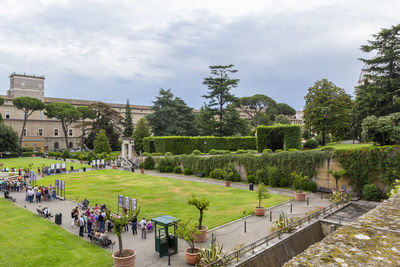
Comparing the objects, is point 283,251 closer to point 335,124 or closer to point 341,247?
point 341,247

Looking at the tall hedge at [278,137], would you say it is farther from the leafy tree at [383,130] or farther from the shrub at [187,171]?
the leafy tree at [383,130]

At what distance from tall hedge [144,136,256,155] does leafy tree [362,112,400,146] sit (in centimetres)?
2748

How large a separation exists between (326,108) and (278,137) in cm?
909

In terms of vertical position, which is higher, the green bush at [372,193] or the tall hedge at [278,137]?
the tall hedge at [278,137]

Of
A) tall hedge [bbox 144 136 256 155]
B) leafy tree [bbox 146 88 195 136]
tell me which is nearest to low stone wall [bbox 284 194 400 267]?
tall hedge [bbox 144 136 256 155]

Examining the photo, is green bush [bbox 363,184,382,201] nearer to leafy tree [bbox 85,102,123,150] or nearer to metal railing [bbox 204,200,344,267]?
metal railing [bbox 204,200,344,267]

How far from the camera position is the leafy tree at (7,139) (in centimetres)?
5904

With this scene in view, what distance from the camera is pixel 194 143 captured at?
49625 mm

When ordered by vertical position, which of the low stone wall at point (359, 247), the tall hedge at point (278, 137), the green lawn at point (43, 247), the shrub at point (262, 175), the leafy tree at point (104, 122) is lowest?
the green lawn at point (43, 247)

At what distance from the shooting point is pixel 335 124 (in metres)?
41.3

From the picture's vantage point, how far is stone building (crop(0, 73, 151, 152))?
253ft

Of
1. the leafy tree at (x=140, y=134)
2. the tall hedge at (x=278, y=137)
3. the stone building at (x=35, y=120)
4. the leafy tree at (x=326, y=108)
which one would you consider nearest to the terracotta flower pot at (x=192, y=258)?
the tall hedge at (x=278, y=137)

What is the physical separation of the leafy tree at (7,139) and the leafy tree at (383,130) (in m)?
67.8

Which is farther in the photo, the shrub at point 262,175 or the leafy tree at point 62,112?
the leafy tree at point 62,112
